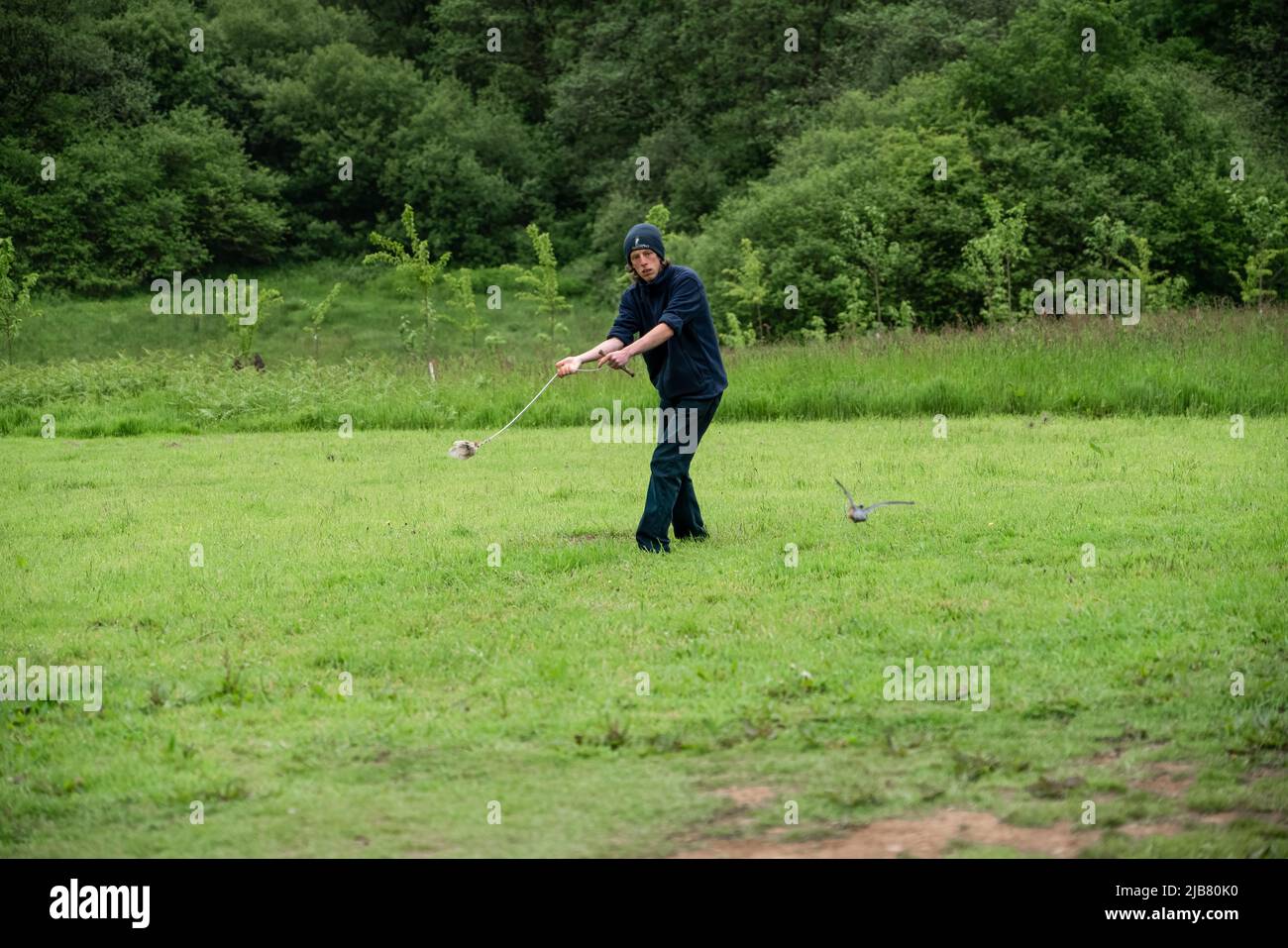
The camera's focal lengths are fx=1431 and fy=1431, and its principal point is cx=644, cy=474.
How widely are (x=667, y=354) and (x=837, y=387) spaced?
988 cm

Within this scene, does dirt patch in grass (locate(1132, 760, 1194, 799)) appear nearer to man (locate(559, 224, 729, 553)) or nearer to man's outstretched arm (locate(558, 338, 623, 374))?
man (locate(559, 224, 729, 553))

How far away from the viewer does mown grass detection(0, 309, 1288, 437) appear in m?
19.1

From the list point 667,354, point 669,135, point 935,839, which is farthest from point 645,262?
point 669,135

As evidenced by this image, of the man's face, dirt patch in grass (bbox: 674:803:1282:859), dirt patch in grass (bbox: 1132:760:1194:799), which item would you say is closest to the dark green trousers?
the man's face

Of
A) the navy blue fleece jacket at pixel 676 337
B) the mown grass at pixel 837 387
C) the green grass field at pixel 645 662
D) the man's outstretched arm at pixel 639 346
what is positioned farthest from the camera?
the mown grass at pixel 837 387

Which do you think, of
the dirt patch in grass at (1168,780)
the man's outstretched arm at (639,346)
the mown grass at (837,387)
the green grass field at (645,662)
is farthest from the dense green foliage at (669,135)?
the dirt patch in grass at (1168,780)

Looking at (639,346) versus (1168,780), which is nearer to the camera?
(1168,780)

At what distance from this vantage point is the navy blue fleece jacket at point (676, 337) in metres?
10.7

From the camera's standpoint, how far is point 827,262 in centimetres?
3747

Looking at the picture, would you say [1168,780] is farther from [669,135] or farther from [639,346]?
[669,135]

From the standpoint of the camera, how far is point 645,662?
7.80 meters

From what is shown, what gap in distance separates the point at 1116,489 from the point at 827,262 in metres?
25.3

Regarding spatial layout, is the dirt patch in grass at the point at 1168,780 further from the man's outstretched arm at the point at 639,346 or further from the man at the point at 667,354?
the man's outstretched arm at the point at 639,346
